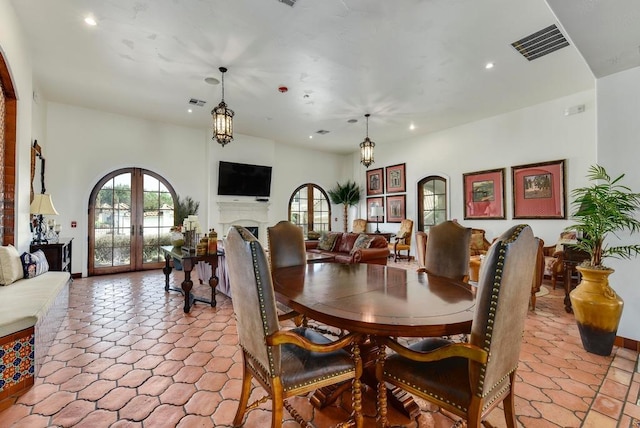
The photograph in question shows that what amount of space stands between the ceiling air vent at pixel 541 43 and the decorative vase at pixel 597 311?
8.31ft

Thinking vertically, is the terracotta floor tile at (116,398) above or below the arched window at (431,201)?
below

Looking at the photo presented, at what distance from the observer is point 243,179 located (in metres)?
7.34

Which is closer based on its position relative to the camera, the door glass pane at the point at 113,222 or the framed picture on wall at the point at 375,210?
the door glass pane at the point at 113,222

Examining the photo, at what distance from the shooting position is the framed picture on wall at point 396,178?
7898mm

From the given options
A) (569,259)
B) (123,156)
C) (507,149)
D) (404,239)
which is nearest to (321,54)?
(569,259)

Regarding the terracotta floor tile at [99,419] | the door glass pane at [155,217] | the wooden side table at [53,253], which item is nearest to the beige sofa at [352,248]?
the door glass pane at [155,217]

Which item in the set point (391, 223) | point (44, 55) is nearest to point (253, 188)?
point (391, 223)

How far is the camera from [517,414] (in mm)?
1800

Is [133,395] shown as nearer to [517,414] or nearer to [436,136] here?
[517,414]

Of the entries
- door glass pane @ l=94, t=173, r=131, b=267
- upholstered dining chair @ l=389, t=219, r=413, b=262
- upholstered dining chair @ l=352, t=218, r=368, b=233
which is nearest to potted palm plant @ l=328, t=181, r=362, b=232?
upholstered dining chair @ l=352, t=218, r=368, b=233

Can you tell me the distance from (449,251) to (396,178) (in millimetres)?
5689

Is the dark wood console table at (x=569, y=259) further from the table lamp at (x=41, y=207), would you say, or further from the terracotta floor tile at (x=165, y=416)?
the table lamp at (x=41, y=207)

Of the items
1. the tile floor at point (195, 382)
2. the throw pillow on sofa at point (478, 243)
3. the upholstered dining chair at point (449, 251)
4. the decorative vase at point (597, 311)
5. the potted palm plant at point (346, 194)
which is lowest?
the tile floor at point (195, 382)

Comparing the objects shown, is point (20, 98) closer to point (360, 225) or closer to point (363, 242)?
point (363, 242)
